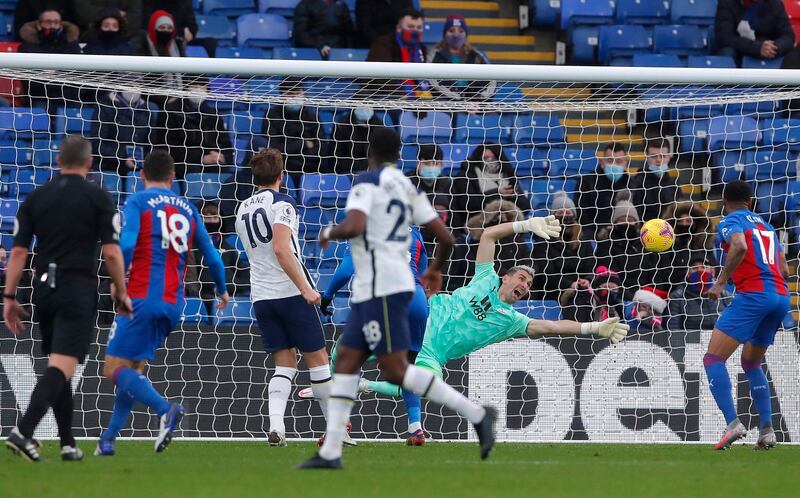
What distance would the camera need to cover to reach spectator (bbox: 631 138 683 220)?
1291 cm

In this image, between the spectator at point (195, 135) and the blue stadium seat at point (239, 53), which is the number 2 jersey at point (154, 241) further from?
the blue stadium seat at point (239, 53)

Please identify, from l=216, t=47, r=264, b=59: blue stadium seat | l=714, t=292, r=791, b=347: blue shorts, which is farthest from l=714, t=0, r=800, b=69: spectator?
l=714, t=292, r=791, b=347: blue shorts

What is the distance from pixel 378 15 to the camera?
16.0 meters

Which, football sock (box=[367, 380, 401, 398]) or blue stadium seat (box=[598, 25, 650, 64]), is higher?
blue stadium seat (box=[598, 25, 650, 64])

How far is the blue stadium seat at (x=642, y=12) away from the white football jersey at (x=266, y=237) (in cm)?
952

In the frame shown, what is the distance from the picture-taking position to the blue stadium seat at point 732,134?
46.9ft

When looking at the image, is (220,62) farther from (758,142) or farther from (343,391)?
(758,142)

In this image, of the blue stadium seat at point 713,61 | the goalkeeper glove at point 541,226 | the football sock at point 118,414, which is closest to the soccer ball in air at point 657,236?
the goalkeeper glove at point 541,226

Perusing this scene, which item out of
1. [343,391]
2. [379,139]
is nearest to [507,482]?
[343,391]

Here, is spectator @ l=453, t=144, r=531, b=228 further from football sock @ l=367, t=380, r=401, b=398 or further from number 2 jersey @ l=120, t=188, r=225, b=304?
number 2 jersey @ l=120, t=188, r=225, b=304

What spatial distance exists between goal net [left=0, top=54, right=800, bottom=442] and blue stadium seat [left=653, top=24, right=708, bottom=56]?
375 centimetres

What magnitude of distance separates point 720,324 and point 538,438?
243 centimetres

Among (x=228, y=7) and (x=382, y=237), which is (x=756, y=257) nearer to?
(x=382, y=237)

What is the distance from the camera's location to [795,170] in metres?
→ 13.7
